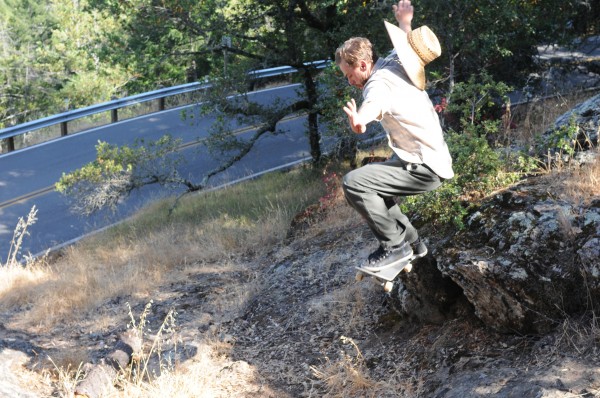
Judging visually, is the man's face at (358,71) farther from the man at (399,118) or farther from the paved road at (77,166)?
the paved road at (77,166)

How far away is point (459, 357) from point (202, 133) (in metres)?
13.7

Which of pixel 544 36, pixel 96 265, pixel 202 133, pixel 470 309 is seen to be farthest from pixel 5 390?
pixel 202 133

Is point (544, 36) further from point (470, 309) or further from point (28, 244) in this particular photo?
point (28, 244)

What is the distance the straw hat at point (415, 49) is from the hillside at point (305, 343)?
194 centimetres

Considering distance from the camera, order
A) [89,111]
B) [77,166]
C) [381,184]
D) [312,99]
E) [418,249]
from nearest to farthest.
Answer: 1. [381,184]
2. [418,249]
3. [312,99]
4. [77,166]
5. [89,111]

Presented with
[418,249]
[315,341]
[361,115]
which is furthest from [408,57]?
[315,341]

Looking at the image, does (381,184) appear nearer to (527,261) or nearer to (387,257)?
(387,257)

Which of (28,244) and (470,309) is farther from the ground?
(470,309)

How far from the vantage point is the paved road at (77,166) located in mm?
14445

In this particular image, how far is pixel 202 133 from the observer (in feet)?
62.0

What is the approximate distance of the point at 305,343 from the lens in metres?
7.29

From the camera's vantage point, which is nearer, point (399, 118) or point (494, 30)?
point (399, 118)

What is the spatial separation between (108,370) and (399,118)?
12.2 ft

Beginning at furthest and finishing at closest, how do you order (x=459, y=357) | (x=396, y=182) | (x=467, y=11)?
(x=467, y=11)
(x=459, y=357)
(x=396, y=182)
